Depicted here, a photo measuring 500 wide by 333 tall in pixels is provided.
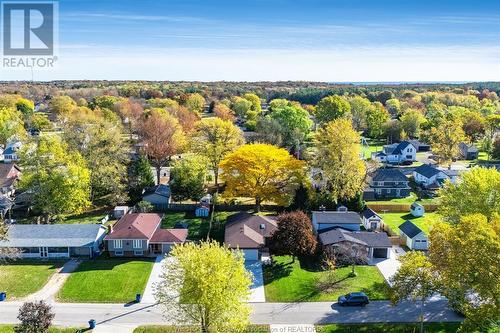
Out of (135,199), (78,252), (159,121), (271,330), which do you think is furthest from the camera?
(159,121)

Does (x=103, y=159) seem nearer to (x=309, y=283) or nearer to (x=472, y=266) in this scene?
(x=309, y=283)

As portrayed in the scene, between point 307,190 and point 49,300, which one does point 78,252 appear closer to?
point 49,300

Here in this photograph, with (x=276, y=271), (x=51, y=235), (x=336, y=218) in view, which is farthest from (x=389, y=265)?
(x=51, y=235)

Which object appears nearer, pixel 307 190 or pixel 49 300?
pixel 49 300

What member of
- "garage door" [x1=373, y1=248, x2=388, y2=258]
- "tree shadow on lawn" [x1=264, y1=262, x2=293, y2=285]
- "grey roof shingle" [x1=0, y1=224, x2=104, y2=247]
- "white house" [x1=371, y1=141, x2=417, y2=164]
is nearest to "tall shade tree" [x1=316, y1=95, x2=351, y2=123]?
"white house" [x1=371, y1=141, x2=417, y2=164]

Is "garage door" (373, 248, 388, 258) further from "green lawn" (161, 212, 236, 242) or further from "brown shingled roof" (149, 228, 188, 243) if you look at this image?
"brown shingled roof" (149, 228, 188, 243)

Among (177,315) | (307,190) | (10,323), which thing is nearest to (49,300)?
(10,323)
